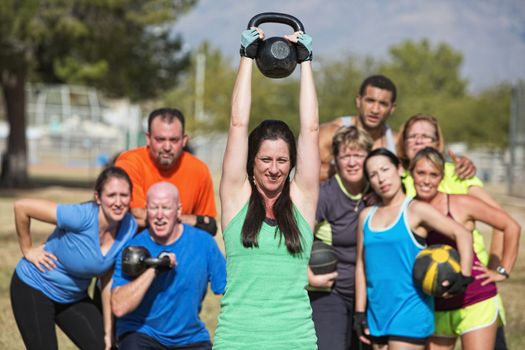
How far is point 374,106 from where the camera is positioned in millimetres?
7105

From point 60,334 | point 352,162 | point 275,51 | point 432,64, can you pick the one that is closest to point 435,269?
point 352,162

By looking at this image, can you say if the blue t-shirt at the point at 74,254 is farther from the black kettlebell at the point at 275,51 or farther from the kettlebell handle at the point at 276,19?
the kettlebell handle at the point at 276,19

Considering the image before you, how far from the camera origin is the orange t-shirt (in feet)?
22.4

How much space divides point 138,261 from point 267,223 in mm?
1624

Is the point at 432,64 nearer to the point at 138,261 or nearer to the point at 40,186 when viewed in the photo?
the point at 40,186

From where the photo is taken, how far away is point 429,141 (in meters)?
6.70

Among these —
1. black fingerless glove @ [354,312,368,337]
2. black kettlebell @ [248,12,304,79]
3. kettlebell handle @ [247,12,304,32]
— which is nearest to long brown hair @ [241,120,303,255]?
black kettlebell @ [248,12,304,79]

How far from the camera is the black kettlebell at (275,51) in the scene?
4.48 m

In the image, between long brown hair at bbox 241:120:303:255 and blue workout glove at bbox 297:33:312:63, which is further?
blue workout glove at bbox 297:33:312:63

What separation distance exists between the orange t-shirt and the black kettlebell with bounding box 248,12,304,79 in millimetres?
2474

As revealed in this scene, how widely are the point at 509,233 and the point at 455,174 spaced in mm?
604

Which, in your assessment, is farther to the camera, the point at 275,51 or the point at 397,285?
the point at 397,285

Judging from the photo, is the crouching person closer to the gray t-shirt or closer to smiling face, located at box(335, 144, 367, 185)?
the gray t-shirt

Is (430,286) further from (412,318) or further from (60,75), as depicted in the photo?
(60,75)
